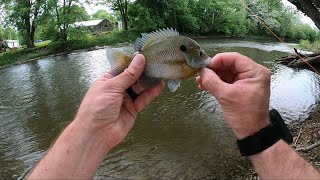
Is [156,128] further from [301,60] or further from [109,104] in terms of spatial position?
[301,60]

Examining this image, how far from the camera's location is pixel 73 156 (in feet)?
7.55

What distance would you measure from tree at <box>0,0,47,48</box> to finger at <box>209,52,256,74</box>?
135 ft

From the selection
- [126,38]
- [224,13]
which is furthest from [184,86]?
[224,13]

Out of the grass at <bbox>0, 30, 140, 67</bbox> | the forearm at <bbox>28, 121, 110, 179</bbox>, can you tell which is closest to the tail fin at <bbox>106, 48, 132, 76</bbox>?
the forearm at <bbox>28, 121, 110, 179</bbox>

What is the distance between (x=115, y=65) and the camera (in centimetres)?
272

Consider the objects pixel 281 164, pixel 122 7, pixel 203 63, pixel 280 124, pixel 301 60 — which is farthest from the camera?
pixel 122 7

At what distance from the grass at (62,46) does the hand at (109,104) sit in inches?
1316

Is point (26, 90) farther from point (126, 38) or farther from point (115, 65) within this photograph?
point (126, 38)

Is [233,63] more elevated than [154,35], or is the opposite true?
[154,35]

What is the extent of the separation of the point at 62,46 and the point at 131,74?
39038 millimetres

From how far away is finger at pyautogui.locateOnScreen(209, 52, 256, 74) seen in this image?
7.57ft

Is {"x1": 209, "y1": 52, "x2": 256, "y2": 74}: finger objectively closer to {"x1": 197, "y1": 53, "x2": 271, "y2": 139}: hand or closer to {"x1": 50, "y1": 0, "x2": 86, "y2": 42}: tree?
{"x1": 197, "y1": 53, "x2": 271, "y2": 139}: hand

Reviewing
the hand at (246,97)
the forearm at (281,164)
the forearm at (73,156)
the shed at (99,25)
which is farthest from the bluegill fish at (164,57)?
the shed at (99,25)

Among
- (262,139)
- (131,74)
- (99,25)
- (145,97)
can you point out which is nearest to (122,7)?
(99,25)
